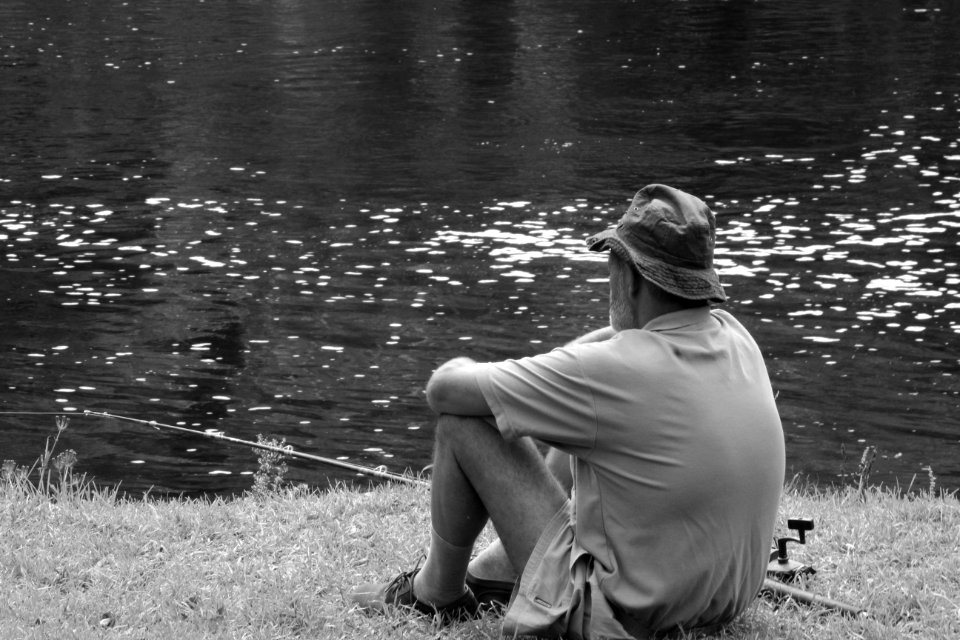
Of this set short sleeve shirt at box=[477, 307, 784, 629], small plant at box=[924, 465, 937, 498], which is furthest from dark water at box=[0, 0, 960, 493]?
short sleeve shirt at box=[477, 307, 784, 629]

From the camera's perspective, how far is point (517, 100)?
23109 mm

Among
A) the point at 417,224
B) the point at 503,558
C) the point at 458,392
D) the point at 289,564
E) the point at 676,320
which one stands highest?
the point at 676,320

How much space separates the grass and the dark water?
246 centimetres

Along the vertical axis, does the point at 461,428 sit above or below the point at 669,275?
below

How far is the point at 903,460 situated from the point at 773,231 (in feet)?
19.9

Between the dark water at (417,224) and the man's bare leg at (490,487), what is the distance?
13.9 feet

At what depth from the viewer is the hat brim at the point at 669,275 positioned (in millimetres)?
3949

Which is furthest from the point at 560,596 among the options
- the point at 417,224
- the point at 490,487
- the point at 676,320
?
the point at 417,224

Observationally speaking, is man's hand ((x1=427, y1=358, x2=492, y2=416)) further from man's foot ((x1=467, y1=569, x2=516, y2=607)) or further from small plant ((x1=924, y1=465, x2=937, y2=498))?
small plant ((x1=924, y1=465, x2=937, y2=498))

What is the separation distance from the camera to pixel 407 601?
4594 mm

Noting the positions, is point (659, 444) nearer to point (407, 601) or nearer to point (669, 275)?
point (669, 275)

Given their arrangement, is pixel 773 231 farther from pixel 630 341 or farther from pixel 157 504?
pixel 630 341

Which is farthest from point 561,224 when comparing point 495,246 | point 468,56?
point 468,56

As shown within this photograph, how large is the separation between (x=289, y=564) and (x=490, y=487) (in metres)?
1.27
